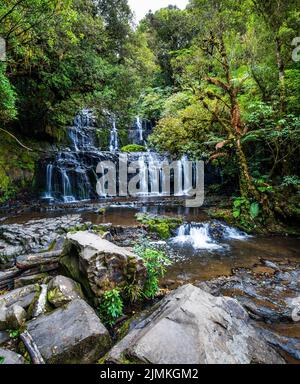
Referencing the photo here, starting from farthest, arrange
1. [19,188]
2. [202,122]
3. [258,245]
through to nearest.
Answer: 1. [19,188]
2. [202,122]
3. [258,245]

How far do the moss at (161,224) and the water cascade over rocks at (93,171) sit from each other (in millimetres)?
4798

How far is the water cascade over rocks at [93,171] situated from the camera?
11180 millimetres

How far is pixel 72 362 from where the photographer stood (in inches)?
93.7

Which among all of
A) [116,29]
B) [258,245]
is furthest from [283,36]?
[116,29]

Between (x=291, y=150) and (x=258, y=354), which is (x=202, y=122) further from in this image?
(x=258, y=354)

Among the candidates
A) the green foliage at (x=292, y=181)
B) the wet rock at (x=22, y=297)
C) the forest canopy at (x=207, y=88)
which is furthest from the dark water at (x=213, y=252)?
the wet rock at (x=22, y=297)

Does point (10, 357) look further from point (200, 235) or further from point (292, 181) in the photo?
point (292, 181)

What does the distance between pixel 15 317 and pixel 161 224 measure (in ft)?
16.1

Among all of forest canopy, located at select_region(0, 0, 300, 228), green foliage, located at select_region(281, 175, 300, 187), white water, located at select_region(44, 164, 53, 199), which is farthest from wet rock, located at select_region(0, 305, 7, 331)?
white water, located at select_region(44, 164, 53, 199)

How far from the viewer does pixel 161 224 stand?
286 inches

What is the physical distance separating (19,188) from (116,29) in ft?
44.5

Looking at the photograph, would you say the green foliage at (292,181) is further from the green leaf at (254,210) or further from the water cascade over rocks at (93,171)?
the water cascade over rocks at (93,171)

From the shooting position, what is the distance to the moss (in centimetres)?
704

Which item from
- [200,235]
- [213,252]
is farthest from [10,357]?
[200,235]
